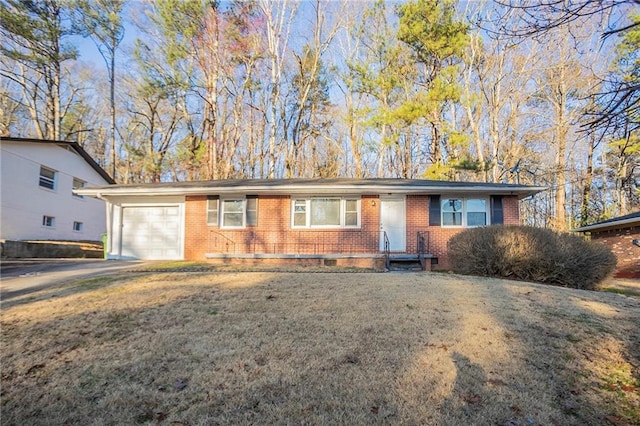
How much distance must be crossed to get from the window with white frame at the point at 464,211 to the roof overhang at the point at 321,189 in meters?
0.38

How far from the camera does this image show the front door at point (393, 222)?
1247cm

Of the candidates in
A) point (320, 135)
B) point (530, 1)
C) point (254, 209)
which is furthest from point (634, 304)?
point (320, 135)

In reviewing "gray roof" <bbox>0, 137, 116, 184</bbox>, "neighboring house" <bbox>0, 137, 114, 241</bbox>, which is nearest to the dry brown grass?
"neighboring house" <bbox>0, 137, 114, 241</bbox>

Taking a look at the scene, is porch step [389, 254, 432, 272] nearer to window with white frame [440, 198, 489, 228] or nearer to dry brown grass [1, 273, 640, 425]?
window with white frame [440, 198, 489, 228]

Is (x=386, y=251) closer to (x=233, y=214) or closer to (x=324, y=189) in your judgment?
A: (x=324, y=189)

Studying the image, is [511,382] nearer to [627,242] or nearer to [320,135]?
[627,242]

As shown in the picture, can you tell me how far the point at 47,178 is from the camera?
645 inches

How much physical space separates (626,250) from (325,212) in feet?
39.1

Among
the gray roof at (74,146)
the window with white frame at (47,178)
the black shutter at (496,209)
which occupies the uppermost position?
the gray roof at (74,146)

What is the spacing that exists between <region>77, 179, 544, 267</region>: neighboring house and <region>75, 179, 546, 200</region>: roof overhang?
3 centimetres

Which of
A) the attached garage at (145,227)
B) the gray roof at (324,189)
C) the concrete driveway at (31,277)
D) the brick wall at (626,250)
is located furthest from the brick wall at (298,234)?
the brick wall at (626,250)

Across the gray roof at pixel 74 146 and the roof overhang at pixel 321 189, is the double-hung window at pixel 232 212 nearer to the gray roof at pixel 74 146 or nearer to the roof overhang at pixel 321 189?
the roof overhang at pixel 321 189

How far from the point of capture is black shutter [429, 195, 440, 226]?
1241cm

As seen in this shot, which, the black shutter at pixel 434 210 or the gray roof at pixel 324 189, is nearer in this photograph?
the gray roof at pixel 324 189
